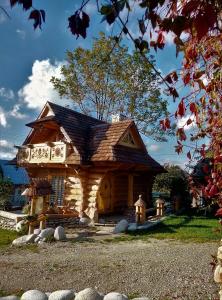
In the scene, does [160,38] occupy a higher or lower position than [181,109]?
higher

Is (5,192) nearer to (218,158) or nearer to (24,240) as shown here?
(24,240)

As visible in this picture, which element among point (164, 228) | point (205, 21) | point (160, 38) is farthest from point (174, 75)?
point (164, 228)

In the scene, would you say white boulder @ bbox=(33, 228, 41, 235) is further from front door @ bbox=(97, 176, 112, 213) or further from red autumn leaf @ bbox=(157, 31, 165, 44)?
red autumn leaf @ bbox=(157, 31, 165, 44)

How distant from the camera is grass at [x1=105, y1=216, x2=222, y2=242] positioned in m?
12.2

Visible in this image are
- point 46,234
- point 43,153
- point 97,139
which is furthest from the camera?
point 43,153

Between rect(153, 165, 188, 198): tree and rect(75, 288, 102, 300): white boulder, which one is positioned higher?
rect(153, 165, 188, 198): tree

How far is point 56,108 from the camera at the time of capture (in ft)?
63.9

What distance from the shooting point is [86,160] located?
1705 centimetres

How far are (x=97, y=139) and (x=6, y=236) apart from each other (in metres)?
7.47

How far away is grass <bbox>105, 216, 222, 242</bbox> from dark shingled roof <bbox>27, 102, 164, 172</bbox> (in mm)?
3971

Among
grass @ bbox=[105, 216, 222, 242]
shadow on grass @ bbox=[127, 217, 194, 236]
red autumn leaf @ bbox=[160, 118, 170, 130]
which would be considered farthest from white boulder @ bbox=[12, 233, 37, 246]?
red autumn leaf @ bbox=[160, 118, 170, 130]

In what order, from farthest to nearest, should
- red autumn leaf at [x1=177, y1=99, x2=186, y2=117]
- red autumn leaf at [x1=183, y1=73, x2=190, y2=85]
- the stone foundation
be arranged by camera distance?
the stone foundation → red autumn leaf at [x1=183, y1=73, x2=190, y2=85] → red autumn leaf at [x1=177, y1=99, x2=186, y2=117]

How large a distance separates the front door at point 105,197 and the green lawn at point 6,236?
5.09 m

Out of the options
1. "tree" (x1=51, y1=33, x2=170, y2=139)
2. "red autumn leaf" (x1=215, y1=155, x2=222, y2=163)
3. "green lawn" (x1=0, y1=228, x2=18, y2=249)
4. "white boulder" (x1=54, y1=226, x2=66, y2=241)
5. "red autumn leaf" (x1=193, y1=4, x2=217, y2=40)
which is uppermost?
"tree" (x1=51, y1=33, x2=170, y2=139)
